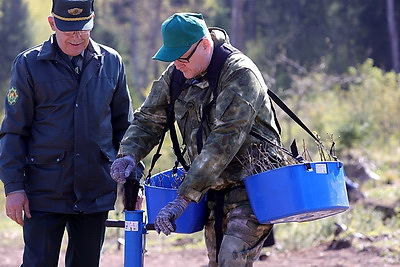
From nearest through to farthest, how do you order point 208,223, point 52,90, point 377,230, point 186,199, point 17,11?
1. point 186,199
2. point 208,223
3. point 52,90
4. point 377,230
5. point 17,11

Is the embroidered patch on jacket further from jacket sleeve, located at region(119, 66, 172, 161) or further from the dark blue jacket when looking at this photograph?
jacket sleeve, located at region(119, 66, 172, 161)

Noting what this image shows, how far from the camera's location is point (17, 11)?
1470 inches

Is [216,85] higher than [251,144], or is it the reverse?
[216,85]

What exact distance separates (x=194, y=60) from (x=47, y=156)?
1220mm

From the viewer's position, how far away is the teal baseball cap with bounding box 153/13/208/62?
3916 mm

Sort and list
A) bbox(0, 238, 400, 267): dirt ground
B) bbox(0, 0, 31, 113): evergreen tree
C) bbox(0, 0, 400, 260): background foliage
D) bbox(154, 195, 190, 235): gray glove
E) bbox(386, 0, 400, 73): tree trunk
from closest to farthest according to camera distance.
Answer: bbox(154, 195, 190, 235): gray glove < bbox(0, 238, 400, 267): dirt ground < bbox(0, 0, 400, 260): background foliage < bbox(386, 0, 400, 73): tree trunk < bbox(0, 0, 31, 113): evergreen tree

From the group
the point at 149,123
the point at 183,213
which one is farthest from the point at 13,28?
the point at 183,213

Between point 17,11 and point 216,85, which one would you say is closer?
point 216,85

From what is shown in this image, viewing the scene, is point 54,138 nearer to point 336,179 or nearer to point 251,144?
point 251,144

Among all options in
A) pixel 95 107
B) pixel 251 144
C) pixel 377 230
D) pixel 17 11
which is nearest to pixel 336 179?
pixel 251 144

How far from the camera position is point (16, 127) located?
4637 mm

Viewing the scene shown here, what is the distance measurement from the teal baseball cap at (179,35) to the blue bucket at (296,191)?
0.71 m

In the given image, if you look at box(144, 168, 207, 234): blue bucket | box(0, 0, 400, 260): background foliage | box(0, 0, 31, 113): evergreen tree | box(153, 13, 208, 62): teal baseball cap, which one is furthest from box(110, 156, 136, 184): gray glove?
box(0, 0, 31, 113): evergreen tree

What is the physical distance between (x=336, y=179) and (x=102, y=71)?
1663 millimetres
